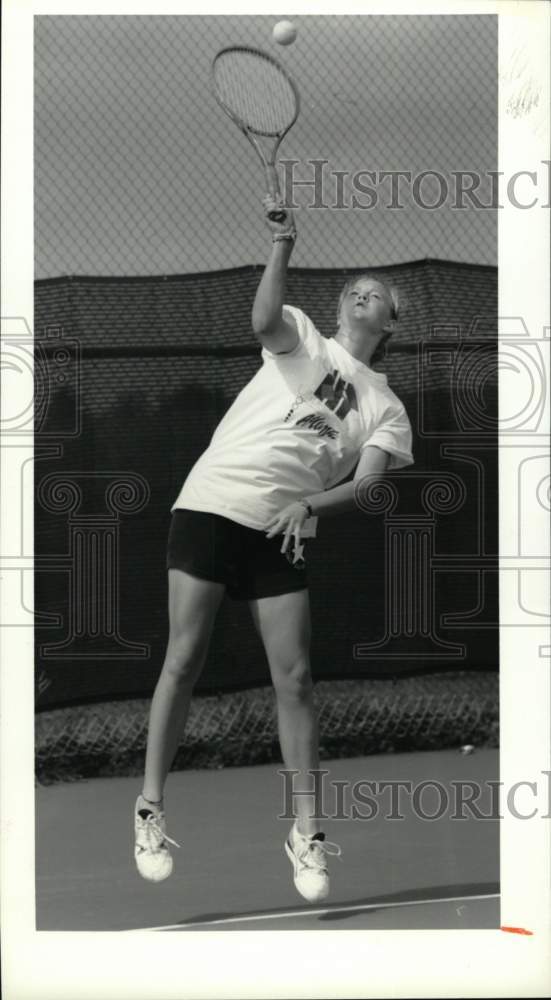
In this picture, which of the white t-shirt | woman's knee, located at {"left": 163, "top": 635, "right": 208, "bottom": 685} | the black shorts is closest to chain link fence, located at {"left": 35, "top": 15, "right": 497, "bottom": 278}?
the white t-shirt

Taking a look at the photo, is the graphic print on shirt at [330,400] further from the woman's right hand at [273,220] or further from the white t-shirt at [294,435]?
the woman's right hand at [273,220]

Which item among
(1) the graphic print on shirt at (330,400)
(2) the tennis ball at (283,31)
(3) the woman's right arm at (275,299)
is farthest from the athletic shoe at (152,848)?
(2) the tennis ball at (283,31)

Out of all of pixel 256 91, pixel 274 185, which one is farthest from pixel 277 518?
pixel 256 91

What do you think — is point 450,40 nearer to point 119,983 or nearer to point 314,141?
point 314,141

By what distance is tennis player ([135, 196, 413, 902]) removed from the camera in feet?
15.4

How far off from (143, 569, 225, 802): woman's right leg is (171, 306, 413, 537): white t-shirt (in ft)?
0.70

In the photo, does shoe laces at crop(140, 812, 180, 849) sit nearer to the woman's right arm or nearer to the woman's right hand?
the woman's right arm

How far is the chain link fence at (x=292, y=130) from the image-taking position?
458 cm

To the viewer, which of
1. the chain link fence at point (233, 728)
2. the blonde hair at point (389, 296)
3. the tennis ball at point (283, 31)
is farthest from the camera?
the chain link fence at point (233, 728)

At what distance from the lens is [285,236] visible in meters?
4.62

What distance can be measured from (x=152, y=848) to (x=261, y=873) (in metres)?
0.30

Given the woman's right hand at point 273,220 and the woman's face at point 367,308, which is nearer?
the woman's right hand at point 273,220

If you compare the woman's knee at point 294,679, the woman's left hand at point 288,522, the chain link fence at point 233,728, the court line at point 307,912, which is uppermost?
the woman's left hand at point 288,522

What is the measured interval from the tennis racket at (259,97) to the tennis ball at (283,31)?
0.18ft
